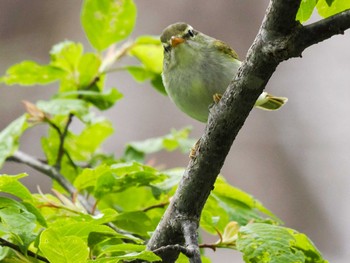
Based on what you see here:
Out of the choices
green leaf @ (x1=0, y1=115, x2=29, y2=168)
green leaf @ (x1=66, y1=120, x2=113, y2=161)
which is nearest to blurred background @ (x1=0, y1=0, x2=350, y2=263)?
green leaf @ (x1=66, y1=120, x2=113, y2=161)

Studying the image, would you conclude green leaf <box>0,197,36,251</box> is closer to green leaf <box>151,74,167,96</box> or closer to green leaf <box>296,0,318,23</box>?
green leaf <box>296,0,318,23</box>

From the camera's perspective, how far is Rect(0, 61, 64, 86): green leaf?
6.08 ft

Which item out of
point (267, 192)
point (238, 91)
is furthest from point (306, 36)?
point (267, 192)

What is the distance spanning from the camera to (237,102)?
98 cm

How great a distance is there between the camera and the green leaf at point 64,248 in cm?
98

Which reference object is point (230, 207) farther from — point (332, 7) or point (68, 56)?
point (68, 56)

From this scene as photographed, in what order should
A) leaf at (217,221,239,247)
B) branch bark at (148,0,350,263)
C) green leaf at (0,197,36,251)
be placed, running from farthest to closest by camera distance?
leaf at (217,221,239,247), green leaf at (0,197,36,251), branch bark at (148,0,350,263)

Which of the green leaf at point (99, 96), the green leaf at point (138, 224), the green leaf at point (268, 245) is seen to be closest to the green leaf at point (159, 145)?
the green leaf at point (99, 96)

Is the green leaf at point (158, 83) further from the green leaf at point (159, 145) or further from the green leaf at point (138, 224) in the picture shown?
the green leaf at point (138, 224)

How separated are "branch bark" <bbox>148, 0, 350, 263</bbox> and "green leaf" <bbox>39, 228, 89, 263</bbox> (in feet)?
0.44

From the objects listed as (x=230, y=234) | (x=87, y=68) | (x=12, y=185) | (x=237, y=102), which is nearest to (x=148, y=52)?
(x=87, y=68)

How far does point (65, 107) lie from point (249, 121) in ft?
9.70

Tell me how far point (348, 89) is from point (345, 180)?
0.83 metres

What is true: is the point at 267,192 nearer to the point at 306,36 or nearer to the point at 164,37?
the point at 164,37
